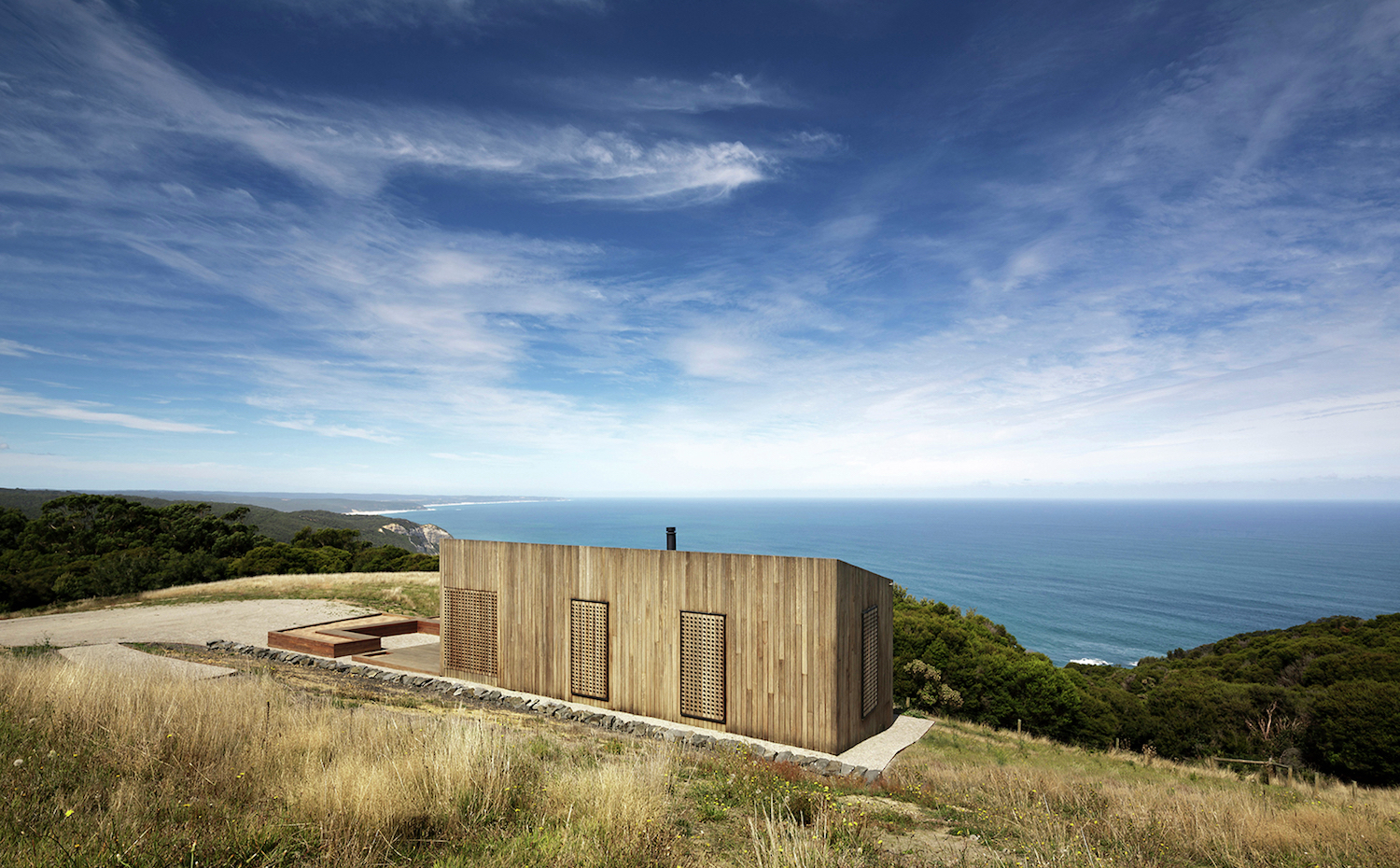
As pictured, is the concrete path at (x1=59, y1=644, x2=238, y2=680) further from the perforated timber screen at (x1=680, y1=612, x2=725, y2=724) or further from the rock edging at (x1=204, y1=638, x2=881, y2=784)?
the perforated timber screen at (x1=680, y1=612, x2=725, y2=724)

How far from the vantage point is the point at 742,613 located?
35.5ft

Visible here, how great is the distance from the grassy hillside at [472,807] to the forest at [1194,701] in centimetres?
1566

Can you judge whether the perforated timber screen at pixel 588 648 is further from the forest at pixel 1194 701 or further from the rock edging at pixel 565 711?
the forest at pixel 1194 701

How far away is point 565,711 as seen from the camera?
1148 cm

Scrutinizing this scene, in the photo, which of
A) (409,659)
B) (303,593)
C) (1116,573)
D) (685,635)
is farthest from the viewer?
(1116,573)

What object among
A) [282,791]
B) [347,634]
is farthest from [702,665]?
[347,634]

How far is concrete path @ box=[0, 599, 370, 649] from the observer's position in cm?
1625

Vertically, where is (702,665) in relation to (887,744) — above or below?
above

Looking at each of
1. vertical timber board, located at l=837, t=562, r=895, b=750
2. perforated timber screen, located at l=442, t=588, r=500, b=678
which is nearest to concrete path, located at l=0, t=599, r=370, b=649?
perforated timber screen, located at l=442, t=588, r=500, b=678

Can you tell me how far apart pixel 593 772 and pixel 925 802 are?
367cm

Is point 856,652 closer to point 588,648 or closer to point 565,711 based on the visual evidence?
point 588,648

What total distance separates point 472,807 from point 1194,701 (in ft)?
84.4

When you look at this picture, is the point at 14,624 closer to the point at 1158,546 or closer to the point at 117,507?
the point at 117,507

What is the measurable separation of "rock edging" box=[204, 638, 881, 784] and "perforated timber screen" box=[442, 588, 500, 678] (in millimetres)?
459
